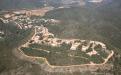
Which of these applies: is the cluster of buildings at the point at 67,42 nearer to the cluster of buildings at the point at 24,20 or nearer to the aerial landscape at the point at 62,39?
the aerial landscape at the point at 62,39

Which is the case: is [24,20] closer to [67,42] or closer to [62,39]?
[62,39]

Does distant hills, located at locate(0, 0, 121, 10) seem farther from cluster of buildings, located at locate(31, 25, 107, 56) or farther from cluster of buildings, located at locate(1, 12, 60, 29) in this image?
cluster of buildings, located at locate(31, 25, 107, 56)

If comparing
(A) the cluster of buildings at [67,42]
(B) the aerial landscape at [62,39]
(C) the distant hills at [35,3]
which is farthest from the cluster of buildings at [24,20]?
(C) the distant hills at [35,3]

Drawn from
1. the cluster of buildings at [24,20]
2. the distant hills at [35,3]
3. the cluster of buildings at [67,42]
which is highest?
the cluster of buildings at [67,42]

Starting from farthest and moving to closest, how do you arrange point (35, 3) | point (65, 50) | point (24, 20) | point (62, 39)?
point (35, 3) < point (24, 20) < point (62, 39) < point (65, 50)

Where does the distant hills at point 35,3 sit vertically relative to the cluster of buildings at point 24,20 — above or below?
below

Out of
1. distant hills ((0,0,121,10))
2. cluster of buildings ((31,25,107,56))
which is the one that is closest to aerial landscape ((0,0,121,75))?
cluster of buildings ((31,25,107,56))

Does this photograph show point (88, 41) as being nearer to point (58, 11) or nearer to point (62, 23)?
point (62, 23)

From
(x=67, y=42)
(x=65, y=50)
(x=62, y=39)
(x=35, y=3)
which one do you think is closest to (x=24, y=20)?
(x=62, y=39)

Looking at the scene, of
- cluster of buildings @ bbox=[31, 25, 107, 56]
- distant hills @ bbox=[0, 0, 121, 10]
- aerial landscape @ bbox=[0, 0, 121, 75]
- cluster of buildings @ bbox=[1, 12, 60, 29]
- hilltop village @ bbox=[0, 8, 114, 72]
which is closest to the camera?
hilltop village @ bbox=[0, 8, 114, 72]
